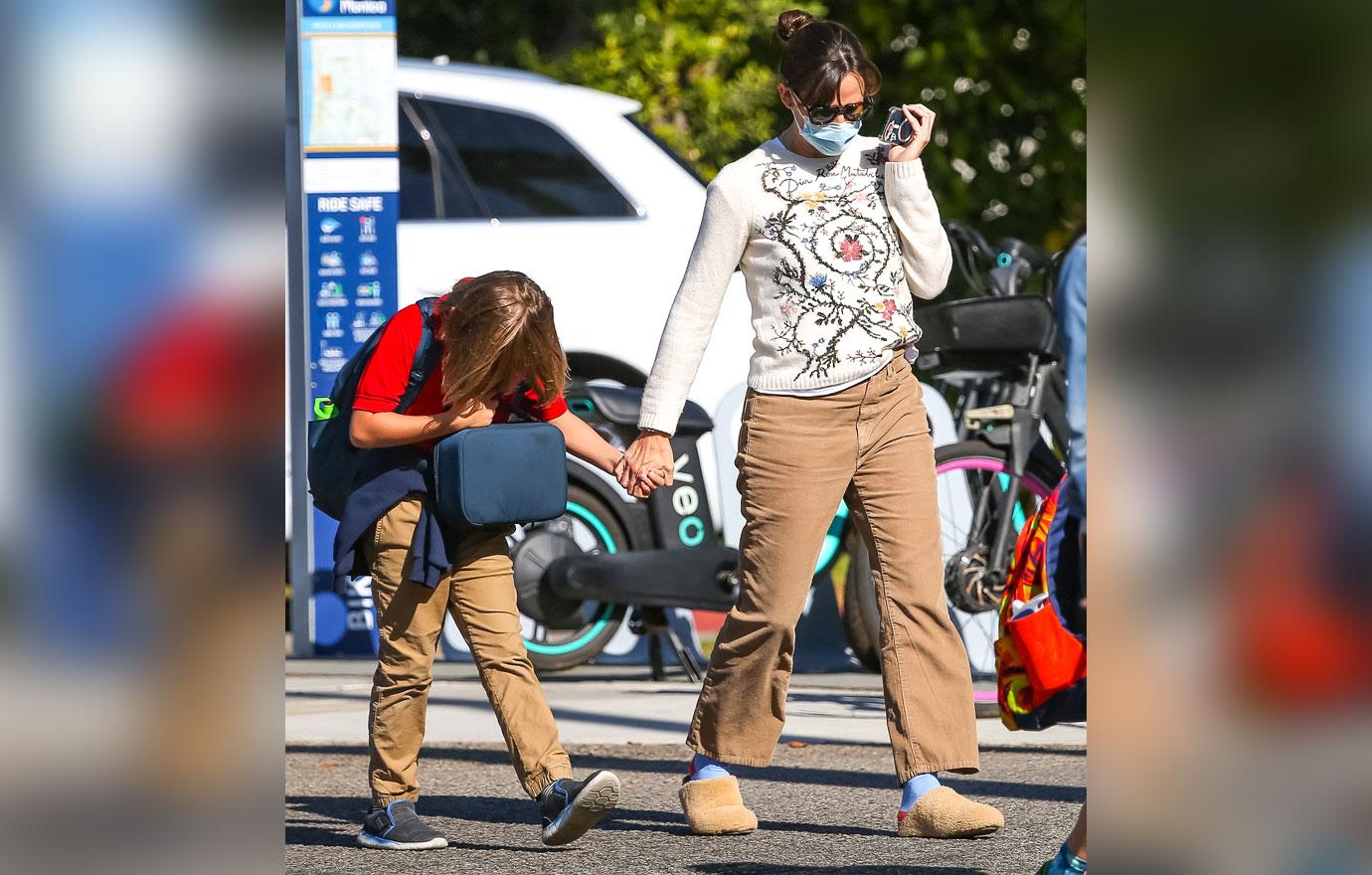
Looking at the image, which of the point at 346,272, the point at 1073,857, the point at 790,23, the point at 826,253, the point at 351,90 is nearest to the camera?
the point at 1073,857

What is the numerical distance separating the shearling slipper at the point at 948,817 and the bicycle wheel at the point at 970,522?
2278mm

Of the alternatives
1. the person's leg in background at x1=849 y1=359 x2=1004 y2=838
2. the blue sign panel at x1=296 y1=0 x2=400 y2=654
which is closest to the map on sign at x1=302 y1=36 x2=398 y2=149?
the blue sign panel at x1=296 y1=0 x2=400 y2=654

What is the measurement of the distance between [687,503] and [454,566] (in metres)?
2.72

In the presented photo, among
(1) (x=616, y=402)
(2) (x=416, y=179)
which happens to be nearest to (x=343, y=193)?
(2) (x=416, y=179)

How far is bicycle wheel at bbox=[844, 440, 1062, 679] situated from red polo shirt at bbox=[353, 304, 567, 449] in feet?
8.21

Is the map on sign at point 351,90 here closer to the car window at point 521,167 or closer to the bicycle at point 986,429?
the car window at point 521,167

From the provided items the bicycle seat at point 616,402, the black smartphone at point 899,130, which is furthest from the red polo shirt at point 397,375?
the bicycle seat at point 616,402

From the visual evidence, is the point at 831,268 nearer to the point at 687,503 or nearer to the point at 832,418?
the point at 832,418

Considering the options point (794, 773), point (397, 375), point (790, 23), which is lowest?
point (794, 773)

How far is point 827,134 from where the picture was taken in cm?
434

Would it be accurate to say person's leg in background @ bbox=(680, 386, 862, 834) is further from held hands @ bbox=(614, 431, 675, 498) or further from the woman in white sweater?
held hands @ bbox=(614, 431, 675, 498)
